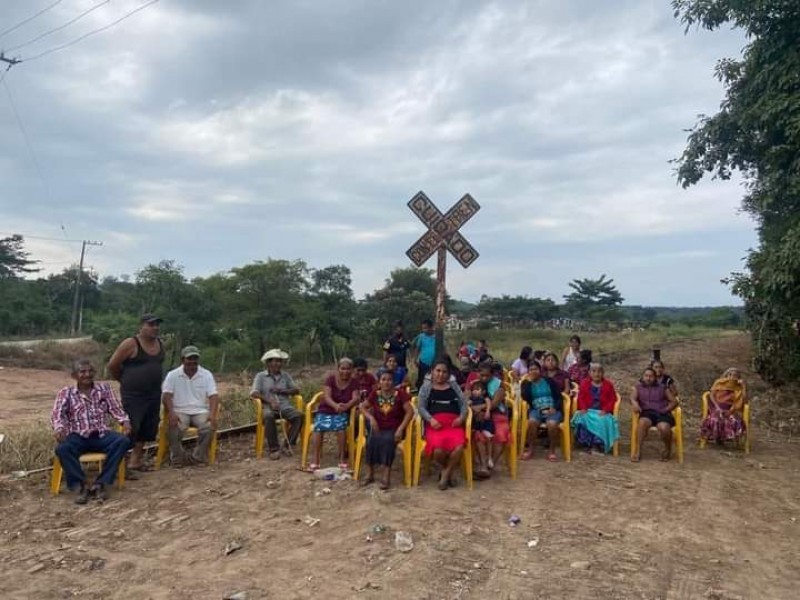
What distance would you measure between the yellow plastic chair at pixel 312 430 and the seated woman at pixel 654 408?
2875mm

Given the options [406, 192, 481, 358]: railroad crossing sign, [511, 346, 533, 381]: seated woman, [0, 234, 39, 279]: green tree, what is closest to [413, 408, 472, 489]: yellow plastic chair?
[406, 192, 481, 358]: railroad crossing sign

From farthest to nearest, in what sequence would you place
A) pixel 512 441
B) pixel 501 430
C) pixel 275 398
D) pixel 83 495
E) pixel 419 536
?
pixel 275 398 < pixel 501 430 < pixel 512 441 < pixel 83 495 < pixel 419 536

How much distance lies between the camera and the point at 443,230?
24.4 ft

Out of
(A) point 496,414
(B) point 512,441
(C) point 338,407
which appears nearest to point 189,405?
(C) point 338,407

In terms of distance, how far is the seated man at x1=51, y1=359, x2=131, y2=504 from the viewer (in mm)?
5738

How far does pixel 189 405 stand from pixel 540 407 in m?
3.57

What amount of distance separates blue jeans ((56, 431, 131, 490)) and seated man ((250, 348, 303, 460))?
1428 mm

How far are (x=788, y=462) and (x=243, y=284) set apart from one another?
1719cm

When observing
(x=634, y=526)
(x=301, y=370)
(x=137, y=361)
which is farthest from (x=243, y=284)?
(x=634, y=526)

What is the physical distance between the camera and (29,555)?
180 inches

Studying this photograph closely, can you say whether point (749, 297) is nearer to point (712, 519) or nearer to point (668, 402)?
point (668, 402)

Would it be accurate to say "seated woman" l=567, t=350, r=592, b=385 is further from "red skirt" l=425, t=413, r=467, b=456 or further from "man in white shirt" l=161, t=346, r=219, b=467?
"man in white shirt" l=161, t=346, r=219, b=467

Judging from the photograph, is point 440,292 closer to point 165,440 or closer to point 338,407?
point 338,407

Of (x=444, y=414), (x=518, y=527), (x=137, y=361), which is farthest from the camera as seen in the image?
(x=137, y=361)
